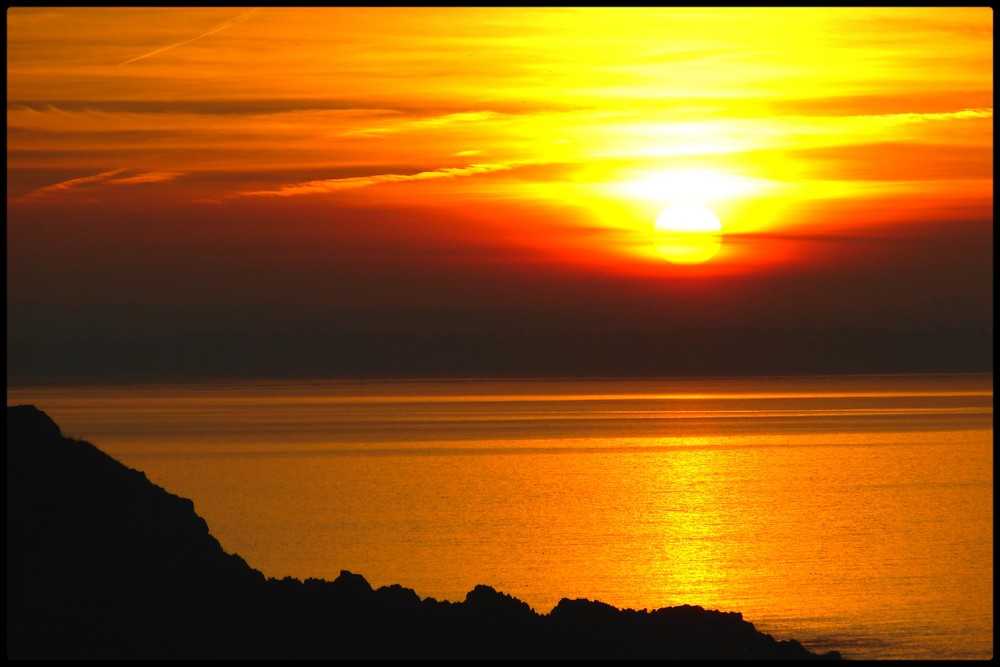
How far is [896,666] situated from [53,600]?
17468mm

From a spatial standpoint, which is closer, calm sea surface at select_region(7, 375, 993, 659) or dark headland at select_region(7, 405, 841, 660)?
dark headland at select_region(7, 405, 841, 660)

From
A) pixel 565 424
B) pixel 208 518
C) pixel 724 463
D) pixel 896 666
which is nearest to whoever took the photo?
pixel 896 666

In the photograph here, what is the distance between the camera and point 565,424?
443ft

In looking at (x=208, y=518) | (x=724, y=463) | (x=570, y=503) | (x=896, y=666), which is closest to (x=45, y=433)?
(x=896, y=666)

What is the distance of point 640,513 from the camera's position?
2351 inches

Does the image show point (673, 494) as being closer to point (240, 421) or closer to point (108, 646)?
point (108, 646)

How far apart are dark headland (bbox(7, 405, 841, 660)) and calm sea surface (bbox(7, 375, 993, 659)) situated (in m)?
8.35

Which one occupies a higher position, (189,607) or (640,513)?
(640,513)

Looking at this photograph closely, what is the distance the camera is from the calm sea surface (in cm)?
3794

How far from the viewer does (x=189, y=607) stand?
2119 cm

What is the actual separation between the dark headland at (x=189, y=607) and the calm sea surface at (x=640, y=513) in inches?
329

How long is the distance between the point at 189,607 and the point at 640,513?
4064 centimetres

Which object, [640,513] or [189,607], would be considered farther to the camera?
[640,513]

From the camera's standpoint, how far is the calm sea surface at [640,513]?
3794cm
